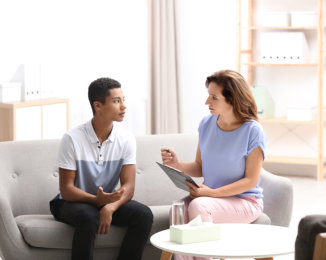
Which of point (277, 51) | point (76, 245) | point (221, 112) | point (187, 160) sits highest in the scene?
point (277, 51)

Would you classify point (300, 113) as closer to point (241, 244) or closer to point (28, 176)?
point (28, 176)

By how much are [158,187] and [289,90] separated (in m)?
3.27

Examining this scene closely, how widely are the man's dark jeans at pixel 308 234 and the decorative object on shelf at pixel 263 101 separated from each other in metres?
4.30

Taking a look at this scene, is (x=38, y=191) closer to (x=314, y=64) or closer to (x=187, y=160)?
(x=187, y=160)

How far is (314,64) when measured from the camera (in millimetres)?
6105

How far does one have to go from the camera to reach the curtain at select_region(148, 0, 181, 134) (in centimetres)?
632

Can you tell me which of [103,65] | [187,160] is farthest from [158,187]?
[103,65]

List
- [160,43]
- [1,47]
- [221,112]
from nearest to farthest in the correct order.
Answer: [221,112] → [1,47] → [160,43]

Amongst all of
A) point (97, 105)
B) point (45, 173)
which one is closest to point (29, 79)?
point (45, 173)

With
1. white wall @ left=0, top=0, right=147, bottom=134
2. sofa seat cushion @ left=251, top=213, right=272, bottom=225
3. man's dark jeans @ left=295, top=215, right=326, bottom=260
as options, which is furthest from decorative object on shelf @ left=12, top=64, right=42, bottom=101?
man's dark jeans @ left=295, top=215, right=326, bottom=260

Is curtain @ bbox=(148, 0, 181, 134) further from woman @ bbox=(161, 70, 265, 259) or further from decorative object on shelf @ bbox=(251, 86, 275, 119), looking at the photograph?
woman @ bbox=(161, 70, 265, 259)

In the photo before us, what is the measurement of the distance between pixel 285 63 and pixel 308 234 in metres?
4.26

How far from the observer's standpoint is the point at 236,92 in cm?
319

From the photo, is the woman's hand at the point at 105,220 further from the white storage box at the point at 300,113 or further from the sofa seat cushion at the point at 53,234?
the white storage box at the point at 300,113
